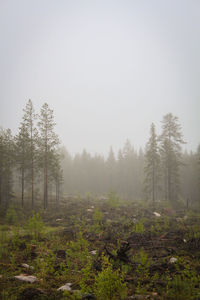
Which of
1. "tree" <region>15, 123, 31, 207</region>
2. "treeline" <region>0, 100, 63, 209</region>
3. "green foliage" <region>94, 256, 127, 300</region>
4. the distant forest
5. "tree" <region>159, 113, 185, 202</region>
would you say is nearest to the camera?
"green foliage" <region>94, 256, 127, 300</region>

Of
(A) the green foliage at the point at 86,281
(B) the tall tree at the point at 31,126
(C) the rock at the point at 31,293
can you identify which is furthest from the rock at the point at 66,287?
(B) the tall tree at the point at 31,126

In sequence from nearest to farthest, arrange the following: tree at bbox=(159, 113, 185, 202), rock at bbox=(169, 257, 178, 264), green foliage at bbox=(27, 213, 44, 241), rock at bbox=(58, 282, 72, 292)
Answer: rock at bbox=(58, 282, 72, 292), rock at bbox=(169, 257, 178, 264), green foliage at bbox=(27, 213, 44, 241), tree at bbox=(159, 113, 185, 202)

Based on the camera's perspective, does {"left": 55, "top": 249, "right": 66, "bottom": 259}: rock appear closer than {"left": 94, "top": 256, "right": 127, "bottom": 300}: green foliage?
No

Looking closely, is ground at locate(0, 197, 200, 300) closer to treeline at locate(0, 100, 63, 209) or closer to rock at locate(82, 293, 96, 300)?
rock at locate(82, 293, 96, 300)

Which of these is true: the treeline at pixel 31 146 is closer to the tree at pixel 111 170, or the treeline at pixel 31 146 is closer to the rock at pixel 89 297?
the rock at pixel 89 297

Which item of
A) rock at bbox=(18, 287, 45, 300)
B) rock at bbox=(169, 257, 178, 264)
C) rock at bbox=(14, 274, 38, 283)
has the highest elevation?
rock at bbox=(18, 287, 45, 300)

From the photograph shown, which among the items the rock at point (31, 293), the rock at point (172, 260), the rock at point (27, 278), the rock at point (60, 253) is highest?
the rock at point (31, 293)

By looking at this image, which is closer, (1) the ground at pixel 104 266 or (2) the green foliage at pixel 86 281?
(1) the ground at pixel 104 266

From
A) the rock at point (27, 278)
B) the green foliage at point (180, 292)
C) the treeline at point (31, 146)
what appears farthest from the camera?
the treeline at point (31, 146)

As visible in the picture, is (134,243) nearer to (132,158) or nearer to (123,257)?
(123,257)

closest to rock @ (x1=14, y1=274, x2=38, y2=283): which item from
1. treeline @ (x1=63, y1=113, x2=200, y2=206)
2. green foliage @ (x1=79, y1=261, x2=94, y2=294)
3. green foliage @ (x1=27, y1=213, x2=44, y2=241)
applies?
green foliage @ (x1=79, y1=261, x2=94, y2=294)

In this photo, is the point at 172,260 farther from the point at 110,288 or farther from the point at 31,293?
the point at 31,293

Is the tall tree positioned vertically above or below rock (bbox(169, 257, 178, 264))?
above

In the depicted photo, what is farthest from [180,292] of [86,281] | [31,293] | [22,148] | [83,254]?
[22,148]
